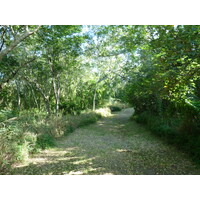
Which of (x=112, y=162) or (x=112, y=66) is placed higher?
(x=112, y=66)

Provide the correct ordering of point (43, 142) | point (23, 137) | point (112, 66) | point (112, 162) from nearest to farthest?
1. point (112, 162)
2. point (23, 137)
3. point (43, 142)
4. point (112, 66)

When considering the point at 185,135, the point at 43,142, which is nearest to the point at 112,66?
the point at 185,135

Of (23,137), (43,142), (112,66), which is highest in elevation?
(112,66)

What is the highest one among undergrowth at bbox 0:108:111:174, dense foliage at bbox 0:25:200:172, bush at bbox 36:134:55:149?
dense foliage at bbox 0:25:200:172

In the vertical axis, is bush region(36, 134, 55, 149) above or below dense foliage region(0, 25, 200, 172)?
below

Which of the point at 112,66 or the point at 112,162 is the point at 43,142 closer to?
the point at 112,162

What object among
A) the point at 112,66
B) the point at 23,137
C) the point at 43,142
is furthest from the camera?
the point at 112,66

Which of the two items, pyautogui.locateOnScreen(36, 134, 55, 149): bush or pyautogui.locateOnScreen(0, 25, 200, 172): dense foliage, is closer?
pyautogui.locateOnScreen(0, 25, 200, 172): dense foliage

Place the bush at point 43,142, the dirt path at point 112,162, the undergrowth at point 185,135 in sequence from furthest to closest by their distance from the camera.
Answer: the bush at point 43,142 → the undergrowth at point 185,135 → the dirt path at point 112,162

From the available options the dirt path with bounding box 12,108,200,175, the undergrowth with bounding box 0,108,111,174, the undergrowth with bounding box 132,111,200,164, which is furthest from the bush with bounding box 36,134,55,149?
the undergrowth with bounding box 132,111,200,164

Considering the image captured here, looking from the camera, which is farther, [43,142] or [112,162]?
[43,142]

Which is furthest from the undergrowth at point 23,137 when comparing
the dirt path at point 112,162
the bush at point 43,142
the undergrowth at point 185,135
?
→ the undergrowth at point 185,135

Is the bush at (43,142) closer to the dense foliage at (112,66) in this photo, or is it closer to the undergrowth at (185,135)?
the dense foliage at (112,66)

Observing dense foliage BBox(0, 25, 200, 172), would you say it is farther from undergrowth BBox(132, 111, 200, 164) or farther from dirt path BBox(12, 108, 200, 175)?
dirt path BBox(12, 108, 200, 175)
